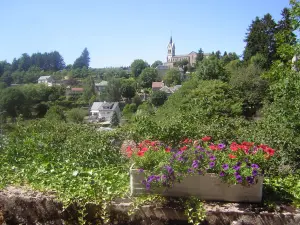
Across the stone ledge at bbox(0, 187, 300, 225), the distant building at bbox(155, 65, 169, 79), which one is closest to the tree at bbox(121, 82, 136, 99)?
the distant building at bbox(155, 65, 169, 79)

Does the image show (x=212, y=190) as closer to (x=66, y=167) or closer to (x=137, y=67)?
(x=66, y=167)

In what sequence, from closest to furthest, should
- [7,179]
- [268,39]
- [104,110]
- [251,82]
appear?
[7,179] < [251,82] < [268,39] < [104,110]

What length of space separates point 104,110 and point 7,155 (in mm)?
34722

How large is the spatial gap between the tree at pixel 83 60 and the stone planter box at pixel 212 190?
84.9 metres

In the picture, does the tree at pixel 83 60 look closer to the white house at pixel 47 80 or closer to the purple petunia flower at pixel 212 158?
the white house at pixel 47 80

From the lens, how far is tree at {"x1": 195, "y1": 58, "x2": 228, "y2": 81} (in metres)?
18.7

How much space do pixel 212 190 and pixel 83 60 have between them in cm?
8938

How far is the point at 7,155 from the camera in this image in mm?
3699

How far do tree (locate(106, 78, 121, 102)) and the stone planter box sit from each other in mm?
48035

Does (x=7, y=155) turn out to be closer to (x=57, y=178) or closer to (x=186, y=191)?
(x=57, y=178)

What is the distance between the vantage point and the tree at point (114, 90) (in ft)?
165

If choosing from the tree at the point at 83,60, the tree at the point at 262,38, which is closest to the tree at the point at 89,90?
the tree at the point at 262,38

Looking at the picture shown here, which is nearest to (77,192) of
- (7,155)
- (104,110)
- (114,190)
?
(114,190)

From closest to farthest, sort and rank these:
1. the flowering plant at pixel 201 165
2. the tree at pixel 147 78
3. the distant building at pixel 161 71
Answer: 1. the flowering plant at pixel 201 165
2. the tree at pixel 147 78
3. the distant building at pixel 161 71
